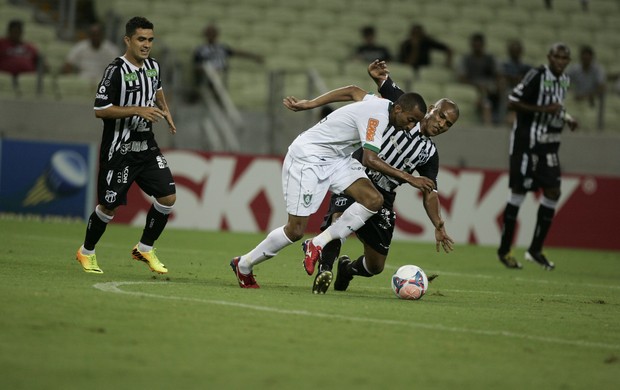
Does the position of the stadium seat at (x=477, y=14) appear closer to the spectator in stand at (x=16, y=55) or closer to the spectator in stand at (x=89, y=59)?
the spectator in stand at (x=89, y=59)

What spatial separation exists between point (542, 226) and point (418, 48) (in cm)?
722

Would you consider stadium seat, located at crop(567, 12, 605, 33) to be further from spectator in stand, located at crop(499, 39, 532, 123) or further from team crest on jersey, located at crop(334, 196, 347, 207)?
team crest on jersey, located at crop(334, 196, 347, 207)

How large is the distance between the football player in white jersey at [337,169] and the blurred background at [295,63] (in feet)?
29.8

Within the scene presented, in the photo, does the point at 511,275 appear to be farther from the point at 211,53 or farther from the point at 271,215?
the point at 211,53

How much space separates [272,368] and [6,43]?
14.6 meters

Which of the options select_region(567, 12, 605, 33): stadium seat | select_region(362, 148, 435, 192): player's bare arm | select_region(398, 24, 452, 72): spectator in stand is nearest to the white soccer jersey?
select_region(362, 148, 435, 192): player's bare arm

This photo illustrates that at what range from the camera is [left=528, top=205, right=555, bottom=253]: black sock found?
1456 cm

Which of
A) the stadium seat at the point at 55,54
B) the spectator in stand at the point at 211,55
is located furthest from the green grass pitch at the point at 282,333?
the stadium seat at the point at 55,54

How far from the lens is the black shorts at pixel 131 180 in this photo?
1014cm

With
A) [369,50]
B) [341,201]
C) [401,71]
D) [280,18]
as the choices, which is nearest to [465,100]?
[401,71]

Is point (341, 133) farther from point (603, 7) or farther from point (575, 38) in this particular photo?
point (603, 7)

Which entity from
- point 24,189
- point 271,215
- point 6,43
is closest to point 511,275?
point 271,215

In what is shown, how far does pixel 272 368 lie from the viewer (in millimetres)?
5871

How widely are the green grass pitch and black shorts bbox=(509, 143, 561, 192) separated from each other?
9.46 ft
